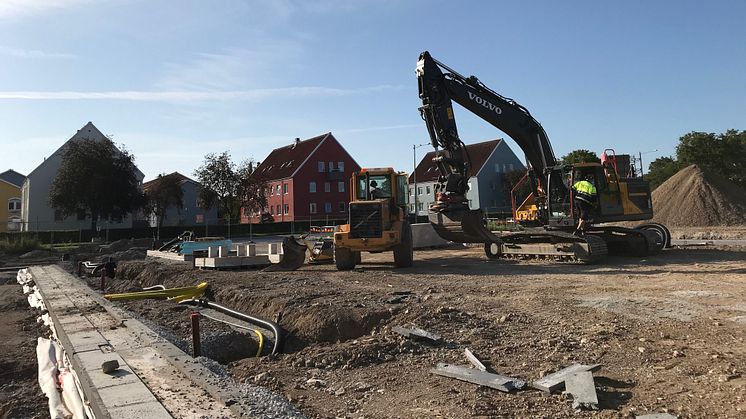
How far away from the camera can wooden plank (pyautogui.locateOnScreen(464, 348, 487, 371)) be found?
16.4ft

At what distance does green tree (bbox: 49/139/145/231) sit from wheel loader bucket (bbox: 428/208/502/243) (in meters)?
32.1

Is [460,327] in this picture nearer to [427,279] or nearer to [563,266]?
[427,279]

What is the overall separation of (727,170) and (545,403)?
60.0 metres

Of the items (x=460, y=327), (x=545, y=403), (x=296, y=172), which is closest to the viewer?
(x=545, y=403)

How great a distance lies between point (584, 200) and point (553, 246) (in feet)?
4.87

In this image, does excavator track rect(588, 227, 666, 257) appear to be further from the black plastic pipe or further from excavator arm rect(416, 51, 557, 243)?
the black plastic pipe

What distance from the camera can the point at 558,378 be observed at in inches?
176

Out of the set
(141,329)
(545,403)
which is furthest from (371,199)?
(545,403)

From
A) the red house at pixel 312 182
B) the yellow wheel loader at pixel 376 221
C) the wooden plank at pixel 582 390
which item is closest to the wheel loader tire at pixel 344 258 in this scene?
the yellow wheel loader at pixel 376 221

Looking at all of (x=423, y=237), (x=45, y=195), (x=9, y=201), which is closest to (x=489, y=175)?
(x=423, y=237)

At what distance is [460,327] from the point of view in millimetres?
6477

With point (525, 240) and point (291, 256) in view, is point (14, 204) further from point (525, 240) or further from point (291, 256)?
point (525, 240)

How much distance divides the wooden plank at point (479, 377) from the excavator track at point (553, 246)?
9.30 meters

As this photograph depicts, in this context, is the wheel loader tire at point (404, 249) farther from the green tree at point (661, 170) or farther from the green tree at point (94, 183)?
the green tree at point (661, 170)
